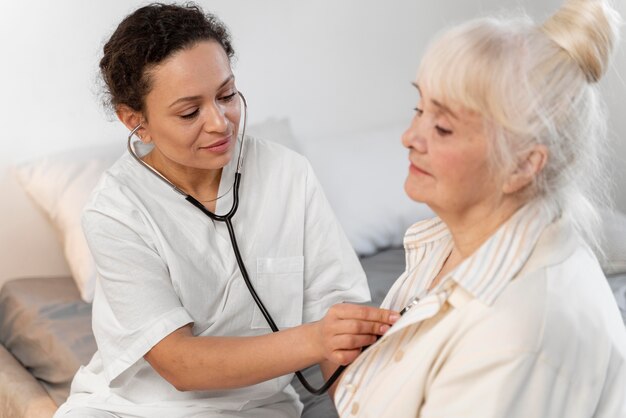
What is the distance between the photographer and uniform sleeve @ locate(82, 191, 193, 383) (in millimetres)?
1611

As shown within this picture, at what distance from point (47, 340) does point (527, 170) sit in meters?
1.48

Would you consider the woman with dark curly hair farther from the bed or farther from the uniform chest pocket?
the bed

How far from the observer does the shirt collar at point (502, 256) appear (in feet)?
3.96

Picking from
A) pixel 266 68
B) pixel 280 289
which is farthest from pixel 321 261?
Result: pixel 266 68

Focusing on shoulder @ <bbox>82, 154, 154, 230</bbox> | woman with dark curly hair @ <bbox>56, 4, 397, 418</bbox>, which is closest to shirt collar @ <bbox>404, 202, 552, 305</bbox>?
woman with dark curly hair @ <bbox>56, 4, 397, 418</bbox>

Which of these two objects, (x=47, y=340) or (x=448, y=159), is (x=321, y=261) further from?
(x=47, y=340)

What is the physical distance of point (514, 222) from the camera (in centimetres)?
127

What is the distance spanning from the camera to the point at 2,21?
8.37 ft

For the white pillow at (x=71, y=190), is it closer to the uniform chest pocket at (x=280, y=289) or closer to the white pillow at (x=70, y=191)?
the white pillow at (x=70, y=191)

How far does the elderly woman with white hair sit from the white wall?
4.50ft

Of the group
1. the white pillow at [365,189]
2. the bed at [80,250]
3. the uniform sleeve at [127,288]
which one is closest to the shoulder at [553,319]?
the uniform sleeve at [127,288]

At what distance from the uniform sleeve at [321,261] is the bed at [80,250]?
0.24 metres

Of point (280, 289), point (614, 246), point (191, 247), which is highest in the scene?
point (191, 247)

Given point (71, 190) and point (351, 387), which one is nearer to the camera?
point (351, 387)
